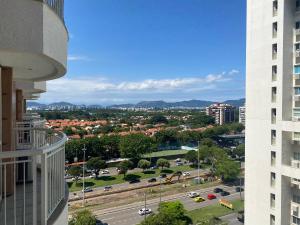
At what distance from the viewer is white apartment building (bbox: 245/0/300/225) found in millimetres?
11617

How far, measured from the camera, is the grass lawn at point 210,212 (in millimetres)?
30484

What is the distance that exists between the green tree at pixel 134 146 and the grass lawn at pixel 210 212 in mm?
25821

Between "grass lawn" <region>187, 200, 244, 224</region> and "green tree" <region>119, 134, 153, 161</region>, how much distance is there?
84.7 feet

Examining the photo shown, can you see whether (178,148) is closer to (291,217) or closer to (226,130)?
(226,130)

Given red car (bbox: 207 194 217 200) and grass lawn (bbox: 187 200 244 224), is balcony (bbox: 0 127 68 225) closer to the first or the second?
grass lawn (bbox: 187 200 244 224)

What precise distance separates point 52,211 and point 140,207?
1281 inches

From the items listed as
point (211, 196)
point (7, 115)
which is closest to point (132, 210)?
point (211, 196)

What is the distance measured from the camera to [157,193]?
1574 inches

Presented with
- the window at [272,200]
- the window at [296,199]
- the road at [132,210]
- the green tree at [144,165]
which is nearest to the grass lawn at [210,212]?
the road at [132,210]

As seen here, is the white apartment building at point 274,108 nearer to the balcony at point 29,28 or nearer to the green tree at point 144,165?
the balcony at point 29,28

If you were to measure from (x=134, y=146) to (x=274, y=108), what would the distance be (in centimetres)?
4761

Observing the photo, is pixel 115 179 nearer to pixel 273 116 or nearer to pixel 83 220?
pixel 83 220

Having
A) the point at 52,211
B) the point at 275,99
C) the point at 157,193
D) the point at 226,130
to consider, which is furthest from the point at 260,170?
the point at 226,130

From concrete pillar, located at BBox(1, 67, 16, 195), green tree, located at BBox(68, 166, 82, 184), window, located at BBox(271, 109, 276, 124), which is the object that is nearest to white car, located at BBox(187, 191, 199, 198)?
green tree, located at BBox(68, 166, 82, 184)
